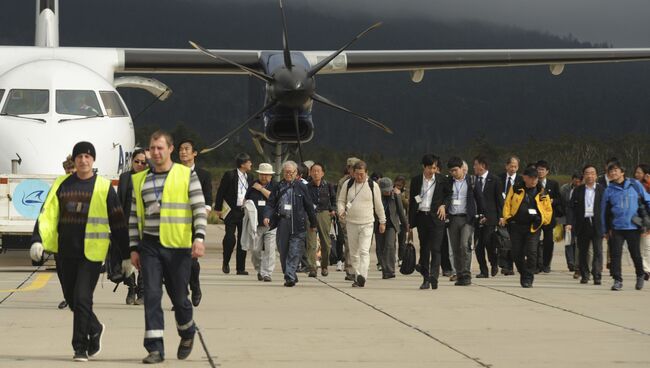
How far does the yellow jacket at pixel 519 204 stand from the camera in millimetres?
14094

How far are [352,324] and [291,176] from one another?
14.8 ft

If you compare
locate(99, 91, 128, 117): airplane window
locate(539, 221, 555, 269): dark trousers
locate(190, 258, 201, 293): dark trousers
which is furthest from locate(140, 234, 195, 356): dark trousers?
locate(99, 91, 128, 117): airplane window

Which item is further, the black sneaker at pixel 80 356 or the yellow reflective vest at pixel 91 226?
the yellow reflective vest at pixel 91 226

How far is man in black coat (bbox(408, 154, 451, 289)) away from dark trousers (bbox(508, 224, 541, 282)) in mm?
991

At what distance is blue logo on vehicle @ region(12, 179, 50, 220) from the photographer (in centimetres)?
1470

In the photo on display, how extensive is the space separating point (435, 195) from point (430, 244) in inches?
22.9

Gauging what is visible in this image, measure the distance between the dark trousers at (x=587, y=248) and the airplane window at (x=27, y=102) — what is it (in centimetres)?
752

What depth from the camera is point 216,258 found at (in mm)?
19062

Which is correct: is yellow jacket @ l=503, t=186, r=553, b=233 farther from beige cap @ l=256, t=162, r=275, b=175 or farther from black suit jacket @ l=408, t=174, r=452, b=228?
beige cap @ l=256, t=162, r=275, b=175

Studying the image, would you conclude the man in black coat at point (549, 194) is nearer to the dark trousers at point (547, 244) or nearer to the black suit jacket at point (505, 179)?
the dark trousers at point (547, 244)

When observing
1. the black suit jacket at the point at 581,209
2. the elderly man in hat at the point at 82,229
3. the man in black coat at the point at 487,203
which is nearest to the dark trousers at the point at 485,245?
the man in black coat at the point at 487,203

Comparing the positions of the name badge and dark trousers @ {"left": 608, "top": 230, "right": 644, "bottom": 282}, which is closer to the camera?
the name badge

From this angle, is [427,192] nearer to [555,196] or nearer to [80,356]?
[555,196]

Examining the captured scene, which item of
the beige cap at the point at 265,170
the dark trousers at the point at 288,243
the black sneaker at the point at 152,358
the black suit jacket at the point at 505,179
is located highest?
the beige cap at the point at 265,170
